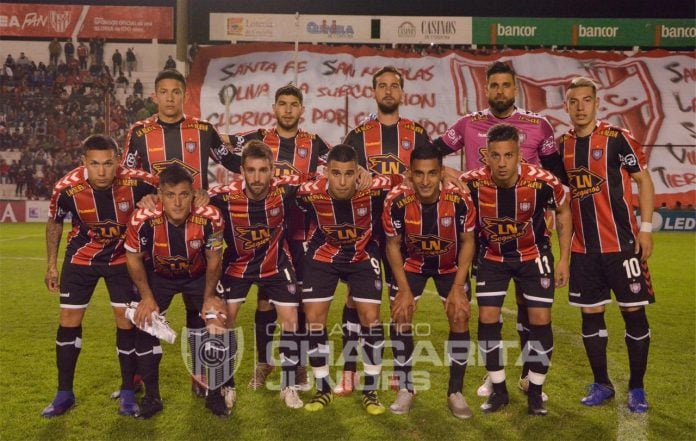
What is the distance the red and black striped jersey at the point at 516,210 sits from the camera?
4148 millimetres

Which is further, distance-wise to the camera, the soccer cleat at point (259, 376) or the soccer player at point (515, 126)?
the soccer cleat at point (259, 376)

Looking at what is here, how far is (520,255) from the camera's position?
425 centimetres

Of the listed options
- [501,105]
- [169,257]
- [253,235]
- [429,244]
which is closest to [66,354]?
[169,257]

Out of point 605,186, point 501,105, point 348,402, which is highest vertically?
point 501,105

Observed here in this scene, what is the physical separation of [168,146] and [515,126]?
2.62 metres

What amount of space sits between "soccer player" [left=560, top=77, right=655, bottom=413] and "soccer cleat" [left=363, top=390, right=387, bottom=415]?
4.75 ft

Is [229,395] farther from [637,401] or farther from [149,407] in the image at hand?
[637,401]

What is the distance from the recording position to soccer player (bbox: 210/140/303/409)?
14.4 ft

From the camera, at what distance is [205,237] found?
13.5 ft

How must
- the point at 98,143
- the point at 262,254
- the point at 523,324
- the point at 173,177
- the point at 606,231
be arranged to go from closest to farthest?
1. the point at 173,177
2. the point at 98,143
3. the point at 606,231
4. the point at 262,254
5. the point at 523,324

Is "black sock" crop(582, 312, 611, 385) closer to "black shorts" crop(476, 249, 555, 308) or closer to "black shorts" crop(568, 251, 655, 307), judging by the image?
"black shorts" crop(568, 251, 655, 307)

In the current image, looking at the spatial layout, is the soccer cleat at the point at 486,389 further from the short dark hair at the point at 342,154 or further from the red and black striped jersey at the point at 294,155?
the short dark hair at the point at 342,154

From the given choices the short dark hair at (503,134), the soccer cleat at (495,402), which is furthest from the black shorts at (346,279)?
the short dark hair at (503,134)

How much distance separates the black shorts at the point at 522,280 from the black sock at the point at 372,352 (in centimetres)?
74
